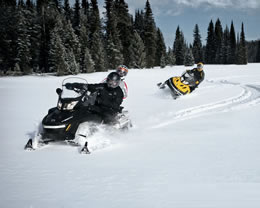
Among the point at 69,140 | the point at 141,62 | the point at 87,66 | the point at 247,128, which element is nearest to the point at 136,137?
the point at 69,140

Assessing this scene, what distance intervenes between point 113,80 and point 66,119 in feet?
5.89

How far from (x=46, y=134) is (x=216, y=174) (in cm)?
310

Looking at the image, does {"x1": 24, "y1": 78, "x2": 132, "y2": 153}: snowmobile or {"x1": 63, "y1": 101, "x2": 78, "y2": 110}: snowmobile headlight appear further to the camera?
{"x1": 63, "y1": 101, "x2": 78, "y2": 110}: snowmobile headlight

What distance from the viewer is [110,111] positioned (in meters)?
5.39

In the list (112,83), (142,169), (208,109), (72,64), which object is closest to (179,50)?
(72,64)

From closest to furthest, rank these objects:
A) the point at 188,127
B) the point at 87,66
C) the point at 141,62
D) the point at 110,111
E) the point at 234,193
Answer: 1. the point at 234,193
2. the point at 110,111
3. the point at 188,127
4. the point at 87,66
5. the point at 141,62

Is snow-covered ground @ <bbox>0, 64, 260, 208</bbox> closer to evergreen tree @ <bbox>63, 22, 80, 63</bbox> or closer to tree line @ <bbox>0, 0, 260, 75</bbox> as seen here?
tree line @ <bbox>0, 0, 260, 75</bbox>

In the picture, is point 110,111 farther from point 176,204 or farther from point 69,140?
point 176,204

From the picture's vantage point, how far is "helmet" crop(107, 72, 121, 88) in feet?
18.5

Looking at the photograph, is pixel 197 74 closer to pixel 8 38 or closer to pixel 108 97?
pixel 108 97

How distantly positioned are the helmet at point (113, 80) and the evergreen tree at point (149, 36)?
33.7 m

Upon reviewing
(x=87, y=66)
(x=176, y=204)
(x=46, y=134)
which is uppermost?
(x=87, y=66)

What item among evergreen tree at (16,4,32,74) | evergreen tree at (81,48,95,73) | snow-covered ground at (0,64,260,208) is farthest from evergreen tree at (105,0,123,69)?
snow-covered ground at (0,64,260,208)

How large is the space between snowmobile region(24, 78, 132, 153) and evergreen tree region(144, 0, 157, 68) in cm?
3483
